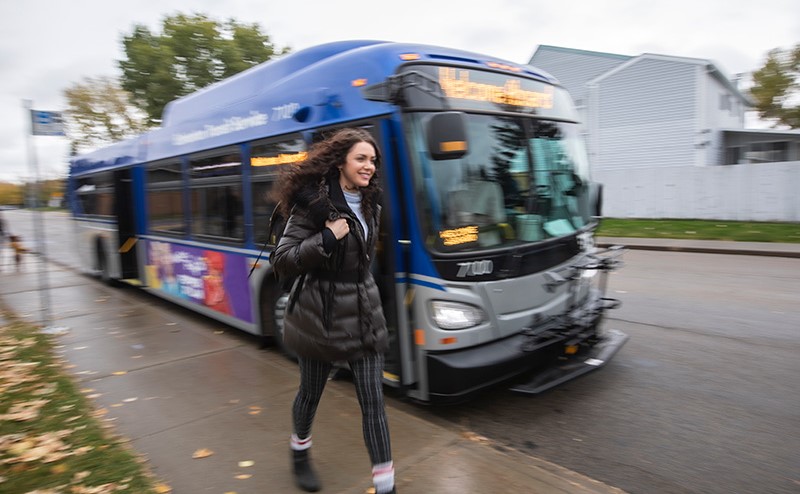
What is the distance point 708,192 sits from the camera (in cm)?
1869

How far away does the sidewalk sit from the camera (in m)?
3.16

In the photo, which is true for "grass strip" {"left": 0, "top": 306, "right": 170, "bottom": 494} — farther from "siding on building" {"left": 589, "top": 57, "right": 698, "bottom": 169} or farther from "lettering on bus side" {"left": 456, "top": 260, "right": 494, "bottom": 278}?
"siding on building" {"left": 589, "top": 57, "right": 698, "bottom": 169}

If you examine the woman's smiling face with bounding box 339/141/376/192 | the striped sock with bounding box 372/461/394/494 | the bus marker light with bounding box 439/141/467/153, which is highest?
the bus marker light with bounding box 439/141/467/153

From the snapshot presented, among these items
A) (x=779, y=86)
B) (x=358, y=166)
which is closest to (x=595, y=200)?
(x=358, y=166)

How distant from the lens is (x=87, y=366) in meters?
5.54

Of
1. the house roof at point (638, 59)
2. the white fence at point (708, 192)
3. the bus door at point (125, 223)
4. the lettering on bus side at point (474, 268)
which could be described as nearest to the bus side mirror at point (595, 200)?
the lettering on bus side at point (474, 268)

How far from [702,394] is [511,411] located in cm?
161

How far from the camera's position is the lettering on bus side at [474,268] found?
3.78 meters

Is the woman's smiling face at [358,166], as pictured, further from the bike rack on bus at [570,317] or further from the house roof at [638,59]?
the house roof at [638,59]

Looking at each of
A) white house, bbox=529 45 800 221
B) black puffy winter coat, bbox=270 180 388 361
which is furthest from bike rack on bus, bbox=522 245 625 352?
white house, bbox=529 45 800 221

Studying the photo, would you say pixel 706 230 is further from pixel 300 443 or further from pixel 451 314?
pixel 300 443

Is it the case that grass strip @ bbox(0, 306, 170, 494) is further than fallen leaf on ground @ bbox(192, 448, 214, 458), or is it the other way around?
fallen leaf on ground @ bbox(192, 448, 214, 458)

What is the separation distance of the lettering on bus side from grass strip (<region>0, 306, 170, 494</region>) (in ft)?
7.58

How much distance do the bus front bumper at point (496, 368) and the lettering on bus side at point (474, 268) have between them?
55 centimetres
